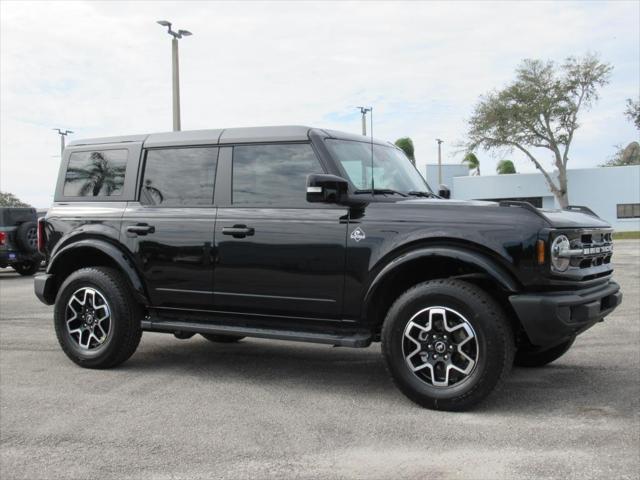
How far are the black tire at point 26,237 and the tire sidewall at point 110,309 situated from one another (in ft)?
35.0

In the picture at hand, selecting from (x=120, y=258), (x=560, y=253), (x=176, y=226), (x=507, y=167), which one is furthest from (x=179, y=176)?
(x=507, y=167)

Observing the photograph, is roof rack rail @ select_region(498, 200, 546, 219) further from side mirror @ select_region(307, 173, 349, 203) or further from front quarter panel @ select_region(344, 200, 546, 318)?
side mirror @ select_region(307, 173, 349, 203)

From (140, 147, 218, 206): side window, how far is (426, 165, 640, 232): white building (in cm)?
3690

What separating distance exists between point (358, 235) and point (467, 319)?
38.3 inches

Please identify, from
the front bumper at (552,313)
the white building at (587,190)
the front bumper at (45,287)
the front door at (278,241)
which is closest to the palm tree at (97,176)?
the front bumper at (45,287)

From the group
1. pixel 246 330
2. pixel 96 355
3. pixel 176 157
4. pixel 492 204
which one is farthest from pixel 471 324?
pixel 96 355

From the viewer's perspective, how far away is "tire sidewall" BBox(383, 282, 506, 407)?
175 inches

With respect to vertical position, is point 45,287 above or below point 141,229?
below

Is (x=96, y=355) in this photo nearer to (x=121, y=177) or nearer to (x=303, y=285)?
(x=121, y=177)

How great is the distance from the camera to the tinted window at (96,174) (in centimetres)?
615

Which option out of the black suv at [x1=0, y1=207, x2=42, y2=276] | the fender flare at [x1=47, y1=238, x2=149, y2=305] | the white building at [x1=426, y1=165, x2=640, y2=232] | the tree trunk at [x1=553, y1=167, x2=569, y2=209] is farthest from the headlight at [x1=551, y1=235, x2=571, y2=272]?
the tree trunk at [x1=553, y1=167, x2=569, y2=209]

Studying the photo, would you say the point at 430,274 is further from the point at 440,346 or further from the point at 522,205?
the point at 522,205

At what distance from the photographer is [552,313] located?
434 centimetres

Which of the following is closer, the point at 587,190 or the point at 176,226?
the point at 176,226
